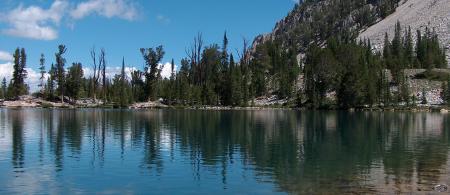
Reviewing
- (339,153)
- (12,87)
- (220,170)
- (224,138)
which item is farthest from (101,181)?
(12,87)

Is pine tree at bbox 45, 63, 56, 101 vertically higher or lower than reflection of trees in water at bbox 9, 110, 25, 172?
higher

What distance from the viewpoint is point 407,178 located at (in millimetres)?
33156

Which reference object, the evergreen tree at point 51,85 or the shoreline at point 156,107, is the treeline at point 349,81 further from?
the evergreen tree at point 51,85

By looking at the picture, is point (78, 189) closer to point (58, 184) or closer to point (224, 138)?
point (58, 184)

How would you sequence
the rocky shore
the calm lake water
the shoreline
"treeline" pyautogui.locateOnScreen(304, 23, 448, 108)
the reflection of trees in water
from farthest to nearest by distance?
1. "treeline" pyautogui.locateOnScreen(304, 23, 448, 108)
2. the rocky shore
3. the shoreline
4. the reflection of trees in water
5. the calm lake water

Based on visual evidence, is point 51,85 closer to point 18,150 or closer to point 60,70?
point 60,70

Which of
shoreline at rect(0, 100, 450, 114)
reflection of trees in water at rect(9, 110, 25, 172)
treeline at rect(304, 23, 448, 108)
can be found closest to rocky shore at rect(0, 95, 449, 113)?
shoreline at rect(0, 100, 450, 114)

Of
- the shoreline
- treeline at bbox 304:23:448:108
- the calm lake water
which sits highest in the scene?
treeline at bbox 304:23:448:108

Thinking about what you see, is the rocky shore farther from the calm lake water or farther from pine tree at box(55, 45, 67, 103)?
the calm lake water

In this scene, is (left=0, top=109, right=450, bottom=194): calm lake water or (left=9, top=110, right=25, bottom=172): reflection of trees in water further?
(left=9, top=110, right=25, bottom=172): reflection of trees in water

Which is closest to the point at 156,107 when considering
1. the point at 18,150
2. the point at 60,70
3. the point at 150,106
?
the point at 150,106

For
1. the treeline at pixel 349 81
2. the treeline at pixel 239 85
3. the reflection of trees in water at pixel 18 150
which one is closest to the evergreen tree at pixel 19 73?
the treeline at pixel 239 85

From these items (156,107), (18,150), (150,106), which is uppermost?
(150,106)

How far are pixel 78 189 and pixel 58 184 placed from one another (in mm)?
1947
